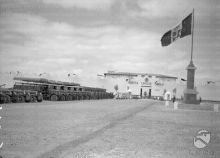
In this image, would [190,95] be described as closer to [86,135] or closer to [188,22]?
[188,22]

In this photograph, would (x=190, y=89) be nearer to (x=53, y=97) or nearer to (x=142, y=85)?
(x=53, y=97)

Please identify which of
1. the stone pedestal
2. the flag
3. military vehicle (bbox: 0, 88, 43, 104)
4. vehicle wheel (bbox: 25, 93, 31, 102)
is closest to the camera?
military vehicle (bbox: 0, 88, 43, 104)

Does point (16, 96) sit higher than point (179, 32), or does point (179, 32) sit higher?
point (179, 32)

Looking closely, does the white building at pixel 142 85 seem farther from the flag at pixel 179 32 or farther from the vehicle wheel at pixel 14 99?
the vehicle wheel at pixel 14 99

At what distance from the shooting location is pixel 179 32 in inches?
1122

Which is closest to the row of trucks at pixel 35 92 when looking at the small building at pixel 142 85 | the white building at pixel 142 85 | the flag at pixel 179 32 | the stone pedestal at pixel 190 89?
the flag at pixel 179 32

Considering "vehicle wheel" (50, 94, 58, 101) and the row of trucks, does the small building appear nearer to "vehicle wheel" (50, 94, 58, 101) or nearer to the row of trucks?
the row of trucks

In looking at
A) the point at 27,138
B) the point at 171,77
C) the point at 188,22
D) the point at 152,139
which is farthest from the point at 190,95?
the point at 171,77

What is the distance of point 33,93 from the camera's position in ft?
93.0

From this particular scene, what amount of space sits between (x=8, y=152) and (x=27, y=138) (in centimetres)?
171

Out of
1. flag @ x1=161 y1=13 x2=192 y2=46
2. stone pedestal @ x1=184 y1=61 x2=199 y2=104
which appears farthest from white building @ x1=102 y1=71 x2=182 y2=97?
flag @ x1=161 y1=13 x2=192 y2=46

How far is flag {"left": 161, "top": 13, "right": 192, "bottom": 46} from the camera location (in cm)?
2761

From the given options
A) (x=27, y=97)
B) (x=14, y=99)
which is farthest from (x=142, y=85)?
(x=14, y=99)

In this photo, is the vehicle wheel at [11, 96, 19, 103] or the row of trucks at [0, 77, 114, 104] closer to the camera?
the row of trucks at [0, 77, 114, 104]
